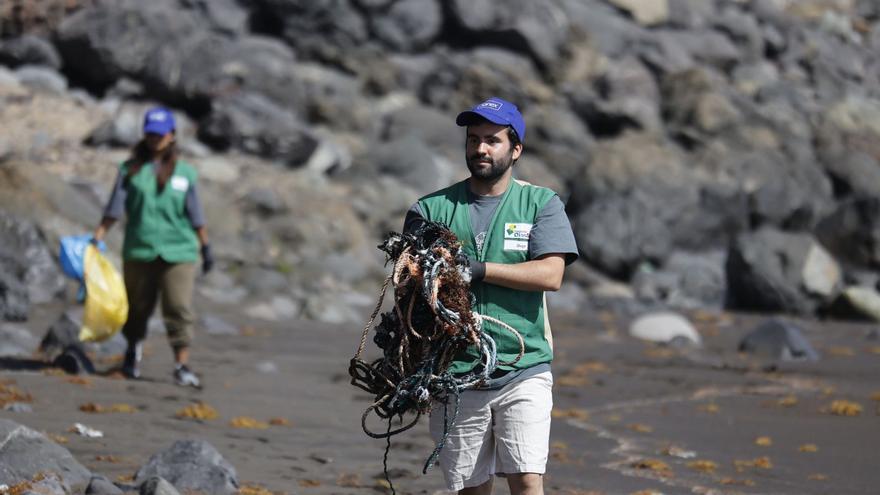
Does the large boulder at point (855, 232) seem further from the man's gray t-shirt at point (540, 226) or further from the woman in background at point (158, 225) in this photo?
the man's gray t-shirt at point (540, 226)

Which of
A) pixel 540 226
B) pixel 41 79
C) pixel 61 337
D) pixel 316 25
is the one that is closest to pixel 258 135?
pixel 41 79

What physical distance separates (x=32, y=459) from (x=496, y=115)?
2.74 metres

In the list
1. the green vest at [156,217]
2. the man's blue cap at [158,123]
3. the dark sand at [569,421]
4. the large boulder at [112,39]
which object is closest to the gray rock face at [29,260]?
the dark sand at [569,421]

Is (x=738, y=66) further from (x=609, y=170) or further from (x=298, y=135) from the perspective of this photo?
(x=298, y=135)

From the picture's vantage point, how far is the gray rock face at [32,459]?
17.9 feet

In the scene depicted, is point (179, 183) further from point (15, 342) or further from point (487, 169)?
point (487, 169)

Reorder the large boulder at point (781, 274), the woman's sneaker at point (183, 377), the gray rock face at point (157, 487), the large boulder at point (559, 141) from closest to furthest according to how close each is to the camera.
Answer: the gray rock face at point (157, 487) < the woman's sneaker at point (183, 377) < the large boulder at point (781, 274) < the large boulder at point (559, 141)

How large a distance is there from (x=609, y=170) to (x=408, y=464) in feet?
68.3

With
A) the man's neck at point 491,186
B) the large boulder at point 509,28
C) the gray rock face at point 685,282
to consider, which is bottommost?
the gray rock face at point 685,282

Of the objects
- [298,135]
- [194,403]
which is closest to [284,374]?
[194,403]

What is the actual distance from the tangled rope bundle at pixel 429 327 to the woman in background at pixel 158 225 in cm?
457

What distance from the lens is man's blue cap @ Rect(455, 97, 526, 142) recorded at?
4.19 metres

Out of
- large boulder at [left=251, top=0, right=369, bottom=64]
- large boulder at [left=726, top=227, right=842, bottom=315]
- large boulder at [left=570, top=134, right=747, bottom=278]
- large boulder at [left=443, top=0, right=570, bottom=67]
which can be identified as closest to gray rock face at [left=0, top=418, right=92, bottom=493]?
large boulder at [left=726, top=227, right=842, bottom=315]

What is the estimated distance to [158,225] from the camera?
846 centimetres
